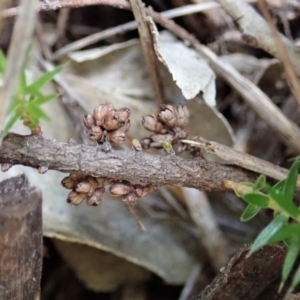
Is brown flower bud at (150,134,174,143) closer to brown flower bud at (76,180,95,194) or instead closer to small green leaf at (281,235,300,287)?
brown flower bud at (76,180,95,194)

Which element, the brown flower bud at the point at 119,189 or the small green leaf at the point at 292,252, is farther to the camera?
the brown flower bud at the point at 119,189

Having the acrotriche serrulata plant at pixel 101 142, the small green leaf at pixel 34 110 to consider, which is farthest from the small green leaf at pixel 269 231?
the small green leaf at pixel 34 110

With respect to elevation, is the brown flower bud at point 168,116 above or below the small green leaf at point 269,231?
above

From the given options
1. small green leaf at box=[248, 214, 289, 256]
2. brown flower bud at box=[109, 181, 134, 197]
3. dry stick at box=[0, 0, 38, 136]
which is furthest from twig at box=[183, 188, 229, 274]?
dry stick at box=[0, 0, 38, 136]

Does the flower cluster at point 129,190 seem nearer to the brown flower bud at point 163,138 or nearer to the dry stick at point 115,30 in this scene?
the brown flower bud at point 163,138

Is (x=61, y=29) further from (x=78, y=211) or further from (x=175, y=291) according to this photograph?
(x=175, y=291)
